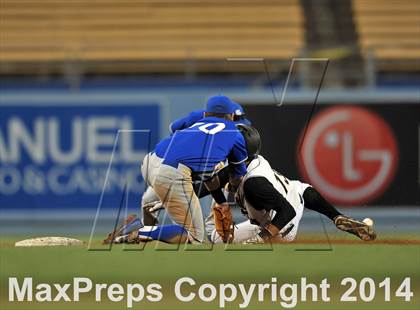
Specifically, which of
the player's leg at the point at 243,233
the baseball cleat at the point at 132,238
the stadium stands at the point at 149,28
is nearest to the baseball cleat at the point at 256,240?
the player's leg at the point at 243,233

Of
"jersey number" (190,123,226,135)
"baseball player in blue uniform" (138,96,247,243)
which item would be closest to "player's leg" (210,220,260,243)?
"baseball player in blue uniform" (138,96,247,243)

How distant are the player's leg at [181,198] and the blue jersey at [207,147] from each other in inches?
2.8

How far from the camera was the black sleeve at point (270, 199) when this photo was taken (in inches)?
316

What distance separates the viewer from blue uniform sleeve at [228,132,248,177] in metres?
7.97

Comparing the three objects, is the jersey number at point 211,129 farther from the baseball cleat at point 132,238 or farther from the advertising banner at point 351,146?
the advertising banner at point 351,146

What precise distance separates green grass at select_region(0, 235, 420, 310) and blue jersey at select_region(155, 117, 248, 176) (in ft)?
4.59

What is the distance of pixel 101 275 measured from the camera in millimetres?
6312

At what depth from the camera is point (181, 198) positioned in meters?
8.12

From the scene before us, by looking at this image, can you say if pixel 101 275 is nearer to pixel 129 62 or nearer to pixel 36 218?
pixel 36 218

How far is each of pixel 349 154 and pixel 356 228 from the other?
5.94 m

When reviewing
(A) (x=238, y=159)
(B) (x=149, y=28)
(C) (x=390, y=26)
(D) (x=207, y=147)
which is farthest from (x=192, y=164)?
(C) (x=390, y=26)

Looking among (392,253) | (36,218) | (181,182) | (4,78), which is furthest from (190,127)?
(4,78)

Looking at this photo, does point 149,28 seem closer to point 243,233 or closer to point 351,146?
point 351,146

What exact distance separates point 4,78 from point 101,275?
9.06 m
